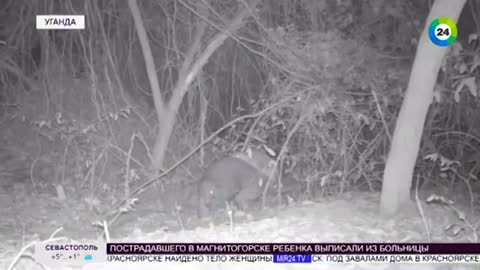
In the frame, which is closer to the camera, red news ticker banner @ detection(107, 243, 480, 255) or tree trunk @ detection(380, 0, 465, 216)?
red news ticker banner @ detection(107, 243, 480, 255)

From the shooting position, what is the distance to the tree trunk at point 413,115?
148 inches

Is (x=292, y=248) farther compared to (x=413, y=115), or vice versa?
(x=413, y=115)

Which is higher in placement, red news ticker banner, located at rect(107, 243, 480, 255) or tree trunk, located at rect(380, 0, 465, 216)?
tree trunk, located at rect(380, 0, 465, 216)

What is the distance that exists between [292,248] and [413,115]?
1421 mm

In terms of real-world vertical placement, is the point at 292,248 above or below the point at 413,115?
below

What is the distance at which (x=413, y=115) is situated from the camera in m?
3.96

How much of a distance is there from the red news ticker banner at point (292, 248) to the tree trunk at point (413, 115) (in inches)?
33.5

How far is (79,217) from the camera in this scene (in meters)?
5.50

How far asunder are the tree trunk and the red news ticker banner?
2.79 ft

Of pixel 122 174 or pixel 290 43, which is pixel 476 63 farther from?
pixel 122 174

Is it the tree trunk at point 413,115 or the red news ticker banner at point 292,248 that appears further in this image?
the tree trunk at point 413,115

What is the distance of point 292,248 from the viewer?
10.9 feet

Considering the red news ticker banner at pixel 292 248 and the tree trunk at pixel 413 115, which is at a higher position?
the tree trunk at pixel 413 115

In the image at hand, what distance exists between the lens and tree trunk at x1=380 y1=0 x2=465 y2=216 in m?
3.77
